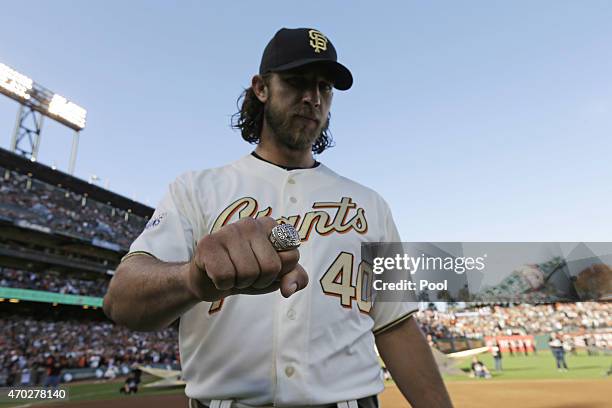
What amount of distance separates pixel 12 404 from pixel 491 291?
2154 centimetres

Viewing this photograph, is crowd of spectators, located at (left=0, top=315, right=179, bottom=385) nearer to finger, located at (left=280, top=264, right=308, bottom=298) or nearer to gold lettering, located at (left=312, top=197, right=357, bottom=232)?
gold lettering, located at (left=312, top=197, right=357, bottom=232)

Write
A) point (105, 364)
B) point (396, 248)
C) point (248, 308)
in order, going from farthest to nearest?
point (105, 364) < point (396, 248) < point (248, 308)

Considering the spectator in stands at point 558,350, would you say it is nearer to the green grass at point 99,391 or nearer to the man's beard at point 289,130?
the green grass at point 99,391

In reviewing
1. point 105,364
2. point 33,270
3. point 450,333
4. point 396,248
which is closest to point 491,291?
point 450,333

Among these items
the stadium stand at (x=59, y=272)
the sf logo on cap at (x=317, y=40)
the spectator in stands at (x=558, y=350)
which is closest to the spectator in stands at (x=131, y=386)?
the stadium stand at (x=59, y=272)

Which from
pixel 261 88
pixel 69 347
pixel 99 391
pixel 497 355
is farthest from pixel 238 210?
pixel 69 347

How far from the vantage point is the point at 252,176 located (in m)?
2.09

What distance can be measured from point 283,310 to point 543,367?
2079 cm

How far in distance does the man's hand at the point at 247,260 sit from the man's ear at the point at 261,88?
1.51m

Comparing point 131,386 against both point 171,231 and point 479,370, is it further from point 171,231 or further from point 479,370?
point 171,231

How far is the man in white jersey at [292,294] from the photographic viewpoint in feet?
5.01

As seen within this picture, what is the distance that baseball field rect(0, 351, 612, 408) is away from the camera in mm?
13016

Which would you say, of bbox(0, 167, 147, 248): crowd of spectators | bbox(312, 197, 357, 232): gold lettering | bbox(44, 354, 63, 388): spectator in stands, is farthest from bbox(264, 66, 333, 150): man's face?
bbox(0, 167, 147, 248): crowd of spectators

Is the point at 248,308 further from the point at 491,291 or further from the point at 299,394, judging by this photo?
the point at 491,291
